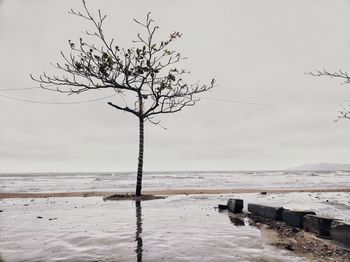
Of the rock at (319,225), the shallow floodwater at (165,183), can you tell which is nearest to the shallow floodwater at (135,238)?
the rock at (319,225)

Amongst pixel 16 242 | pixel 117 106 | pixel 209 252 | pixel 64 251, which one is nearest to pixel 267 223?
pixel 209 252

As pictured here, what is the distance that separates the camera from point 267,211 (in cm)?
1127

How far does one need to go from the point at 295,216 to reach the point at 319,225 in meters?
1.29

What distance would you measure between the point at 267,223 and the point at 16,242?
22.9 ft

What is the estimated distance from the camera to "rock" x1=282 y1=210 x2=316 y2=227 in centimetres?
962

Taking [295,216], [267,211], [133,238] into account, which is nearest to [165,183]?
[267,211]

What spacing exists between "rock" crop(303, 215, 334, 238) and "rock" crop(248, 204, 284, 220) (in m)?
1.57

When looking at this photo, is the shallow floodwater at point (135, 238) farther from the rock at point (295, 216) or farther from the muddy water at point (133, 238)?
the rock at point (295, 216)

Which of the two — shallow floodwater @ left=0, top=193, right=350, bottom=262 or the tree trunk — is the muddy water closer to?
shallow floodwater @ left=0, top=193, right=350, bottom=262

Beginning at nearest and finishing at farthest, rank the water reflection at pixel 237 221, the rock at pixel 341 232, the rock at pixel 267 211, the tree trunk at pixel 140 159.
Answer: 1. the rock at pixel 341 232
2. the water reflection at pixel 237 221
3. the rock at pixel 267 211
4. the tree trunk at pixel 140 159

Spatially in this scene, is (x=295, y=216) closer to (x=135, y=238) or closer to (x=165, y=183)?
(x=135, y=238)

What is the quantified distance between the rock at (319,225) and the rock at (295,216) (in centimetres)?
41

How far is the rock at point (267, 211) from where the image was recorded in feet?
→ 35.3

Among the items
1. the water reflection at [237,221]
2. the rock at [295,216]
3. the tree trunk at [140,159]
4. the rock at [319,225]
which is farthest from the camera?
the tree trunk at [140,159]
